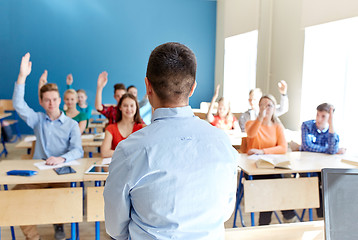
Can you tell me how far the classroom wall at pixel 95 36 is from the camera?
7.63 meters

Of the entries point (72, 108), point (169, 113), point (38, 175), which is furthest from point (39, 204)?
point (72, 108)

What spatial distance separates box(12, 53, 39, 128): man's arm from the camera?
2629 mm

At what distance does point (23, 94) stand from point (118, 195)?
7.32 ft

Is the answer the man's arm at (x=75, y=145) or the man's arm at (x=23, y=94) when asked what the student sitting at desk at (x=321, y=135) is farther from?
the man's arm at (x=23, y=94)

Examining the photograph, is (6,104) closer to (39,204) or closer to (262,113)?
(39,204)

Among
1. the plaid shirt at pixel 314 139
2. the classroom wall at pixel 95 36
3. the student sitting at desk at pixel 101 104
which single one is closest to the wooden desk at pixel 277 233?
the plaid shirt at pixel 314 139

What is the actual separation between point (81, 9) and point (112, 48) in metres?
1.14

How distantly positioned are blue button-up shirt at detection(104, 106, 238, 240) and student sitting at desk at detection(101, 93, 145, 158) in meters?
2.07

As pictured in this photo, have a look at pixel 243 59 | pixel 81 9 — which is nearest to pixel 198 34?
pixel 243 59

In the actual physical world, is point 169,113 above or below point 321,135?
above

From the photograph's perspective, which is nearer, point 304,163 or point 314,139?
point 304,163

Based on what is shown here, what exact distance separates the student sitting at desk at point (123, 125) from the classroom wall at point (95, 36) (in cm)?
501

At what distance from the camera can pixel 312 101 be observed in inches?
186

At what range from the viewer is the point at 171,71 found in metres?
0.94
